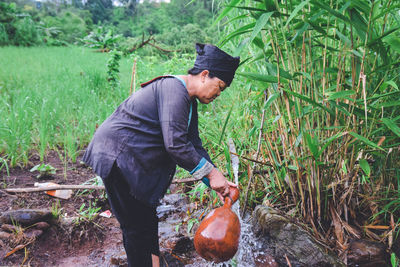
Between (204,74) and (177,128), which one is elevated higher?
(204,74)

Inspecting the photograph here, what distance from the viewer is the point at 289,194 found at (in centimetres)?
209

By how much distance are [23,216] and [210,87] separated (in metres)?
1.56

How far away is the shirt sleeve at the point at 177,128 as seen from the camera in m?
1.41

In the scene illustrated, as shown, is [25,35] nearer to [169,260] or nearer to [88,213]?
[88,213]

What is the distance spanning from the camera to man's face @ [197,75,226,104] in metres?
1.57

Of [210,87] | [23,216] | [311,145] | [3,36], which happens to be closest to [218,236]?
[311,145]

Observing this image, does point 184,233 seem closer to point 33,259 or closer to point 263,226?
point 263,226

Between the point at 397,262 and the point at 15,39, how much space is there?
15923 millimetres

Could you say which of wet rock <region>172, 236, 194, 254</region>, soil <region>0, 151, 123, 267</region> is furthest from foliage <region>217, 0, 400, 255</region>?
soil <region>0, 151, 123, 267</region>

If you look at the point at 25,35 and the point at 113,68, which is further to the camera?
the point at 25,35

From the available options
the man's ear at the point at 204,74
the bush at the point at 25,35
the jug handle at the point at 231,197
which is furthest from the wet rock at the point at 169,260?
the bush at the point at 25,35

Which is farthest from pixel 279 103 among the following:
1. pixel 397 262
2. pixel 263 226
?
pixel 397 262

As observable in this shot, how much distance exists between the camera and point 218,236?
4.46 ft

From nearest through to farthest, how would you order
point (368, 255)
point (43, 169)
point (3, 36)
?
point (368, 255) → point (43, 169) → point (3, 36)
